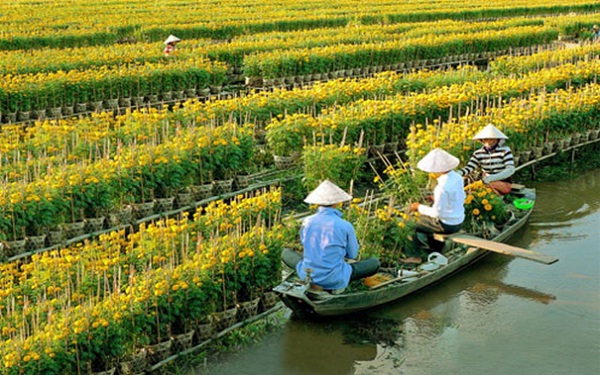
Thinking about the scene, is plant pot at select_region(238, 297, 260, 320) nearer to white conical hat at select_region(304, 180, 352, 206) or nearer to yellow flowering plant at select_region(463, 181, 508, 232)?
white conical hat at select_region(304, 180, 352, 206)

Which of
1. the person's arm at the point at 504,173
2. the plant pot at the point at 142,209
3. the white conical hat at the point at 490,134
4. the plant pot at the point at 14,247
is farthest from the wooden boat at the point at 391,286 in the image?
the plant pot at the point at 14,247

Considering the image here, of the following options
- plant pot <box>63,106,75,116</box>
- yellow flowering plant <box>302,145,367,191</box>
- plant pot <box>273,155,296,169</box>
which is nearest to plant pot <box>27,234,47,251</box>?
yellow flowering plant <box>302,145,367,191</box>

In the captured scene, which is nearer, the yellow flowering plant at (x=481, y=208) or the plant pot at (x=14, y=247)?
the plant pot at (x=14, y=247)

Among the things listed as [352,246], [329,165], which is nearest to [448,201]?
[352,246]

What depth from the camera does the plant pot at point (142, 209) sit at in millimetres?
12866

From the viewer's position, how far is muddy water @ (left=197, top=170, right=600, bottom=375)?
9.28 meters

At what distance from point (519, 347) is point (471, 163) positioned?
4666mm

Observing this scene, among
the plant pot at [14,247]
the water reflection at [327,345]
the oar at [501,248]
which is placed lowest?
the water reflection at [327,345]

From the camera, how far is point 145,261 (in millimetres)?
10016

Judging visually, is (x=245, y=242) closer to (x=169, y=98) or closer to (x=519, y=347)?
(x=519, y=347)

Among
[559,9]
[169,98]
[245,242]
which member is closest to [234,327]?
[245,242]

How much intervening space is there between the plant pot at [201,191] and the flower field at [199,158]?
0.03 meters

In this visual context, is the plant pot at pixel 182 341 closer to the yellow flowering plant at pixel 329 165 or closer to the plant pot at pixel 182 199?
the plant pot at pixel 182 199

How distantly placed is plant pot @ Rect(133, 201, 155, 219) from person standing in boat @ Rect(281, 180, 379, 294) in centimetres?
369
